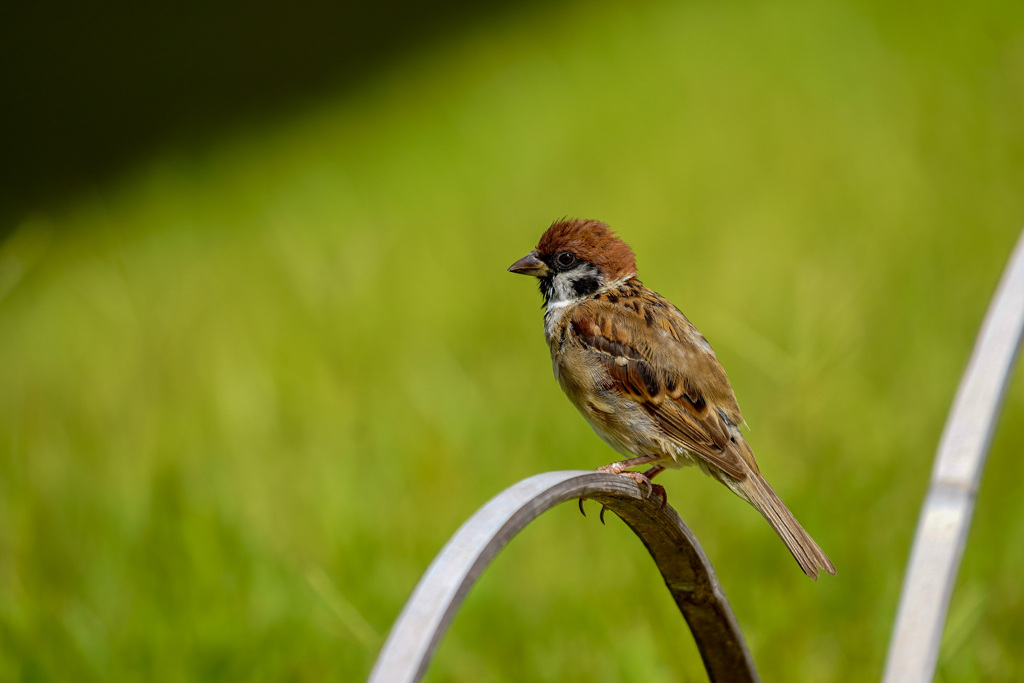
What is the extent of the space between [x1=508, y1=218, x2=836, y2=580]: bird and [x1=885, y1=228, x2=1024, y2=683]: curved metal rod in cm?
48

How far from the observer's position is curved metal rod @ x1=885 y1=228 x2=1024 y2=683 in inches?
39.1

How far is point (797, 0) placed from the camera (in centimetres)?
693

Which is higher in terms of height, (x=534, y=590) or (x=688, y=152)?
(x=688, y=152)

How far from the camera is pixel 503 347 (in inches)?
148

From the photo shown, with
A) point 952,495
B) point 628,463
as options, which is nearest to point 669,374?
point 628,463

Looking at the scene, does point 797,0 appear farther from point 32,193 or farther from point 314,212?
point 32,193

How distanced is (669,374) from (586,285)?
21 cm

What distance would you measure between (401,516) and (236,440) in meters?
0.90

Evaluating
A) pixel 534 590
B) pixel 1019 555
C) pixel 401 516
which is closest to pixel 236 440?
pixel 401 516

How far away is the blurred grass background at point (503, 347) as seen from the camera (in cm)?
229

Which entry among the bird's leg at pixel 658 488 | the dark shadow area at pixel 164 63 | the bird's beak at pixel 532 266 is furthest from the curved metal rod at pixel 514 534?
the dark shadow area at pixel 164 63

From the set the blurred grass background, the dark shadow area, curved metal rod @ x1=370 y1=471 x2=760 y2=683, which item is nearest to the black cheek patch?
the blurred grass background

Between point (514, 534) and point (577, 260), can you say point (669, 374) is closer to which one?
point (577, 260)

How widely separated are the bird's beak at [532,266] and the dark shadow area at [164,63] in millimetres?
6416
